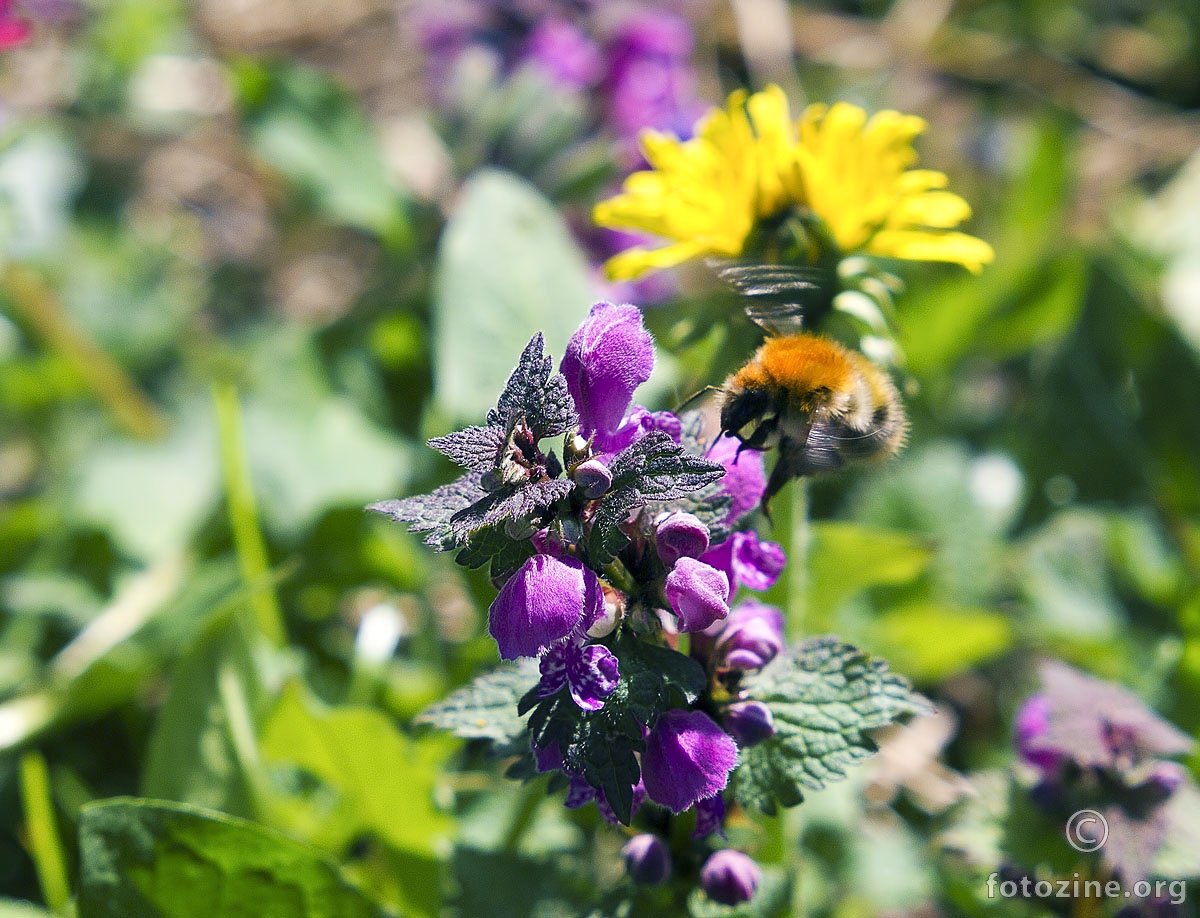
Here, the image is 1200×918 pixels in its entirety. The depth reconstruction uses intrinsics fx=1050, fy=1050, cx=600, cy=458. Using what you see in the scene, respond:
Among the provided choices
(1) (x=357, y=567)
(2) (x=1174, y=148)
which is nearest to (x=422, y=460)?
(1) (x=357, y=567)

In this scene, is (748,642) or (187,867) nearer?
(748,642)

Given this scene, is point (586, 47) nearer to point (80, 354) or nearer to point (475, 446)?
point (80, 354)

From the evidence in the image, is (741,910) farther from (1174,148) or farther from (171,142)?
(171,142)

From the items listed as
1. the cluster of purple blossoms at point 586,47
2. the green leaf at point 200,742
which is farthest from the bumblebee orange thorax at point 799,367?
the cluster of purple blossoms at point 586,47

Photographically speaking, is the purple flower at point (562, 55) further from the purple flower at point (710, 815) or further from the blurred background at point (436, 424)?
the purple flower at point (710, 815)

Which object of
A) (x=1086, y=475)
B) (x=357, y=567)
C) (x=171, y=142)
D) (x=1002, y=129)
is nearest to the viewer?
(x=357, y=567)

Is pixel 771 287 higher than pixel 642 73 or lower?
lower

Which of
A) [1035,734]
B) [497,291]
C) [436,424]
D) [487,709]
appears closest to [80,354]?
[436,424]
